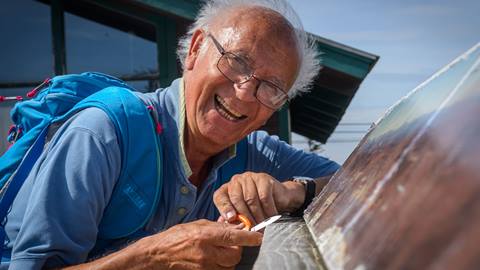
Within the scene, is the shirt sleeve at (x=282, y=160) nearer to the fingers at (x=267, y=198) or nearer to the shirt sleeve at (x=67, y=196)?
the fingers at (x=267, y=198)

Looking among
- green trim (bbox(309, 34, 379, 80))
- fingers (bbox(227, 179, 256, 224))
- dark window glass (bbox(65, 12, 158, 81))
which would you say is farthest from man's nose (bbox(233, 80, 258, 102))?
dark window glass (bbox(65, 12, 158, 81))

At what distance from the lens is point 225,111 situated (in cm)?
216

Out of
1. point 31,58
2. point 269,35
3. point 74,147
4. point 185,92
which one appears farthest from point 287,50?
point 31,58

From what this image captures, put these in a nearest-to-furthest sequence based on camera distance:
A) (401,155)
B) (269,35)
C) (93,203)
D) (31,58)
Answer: (401,155)
(93,203)
(269,35)
(31,58)

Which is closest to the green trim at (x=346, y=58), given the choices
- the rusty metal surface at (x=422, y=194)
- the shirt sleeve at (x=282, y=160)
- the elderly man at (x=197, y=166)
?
the elderly man at (x=197, y=166)

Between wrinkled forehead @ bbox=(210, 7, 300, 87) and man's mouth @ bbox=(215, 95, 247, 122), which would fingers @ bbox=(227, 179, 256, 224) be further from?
wrinkled forehead @ bbox=(210, 7, 300, 87)

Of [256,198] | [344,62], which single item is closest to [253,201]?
[256,198]

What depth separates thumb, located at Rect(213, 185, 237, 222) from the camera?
4.83 feet

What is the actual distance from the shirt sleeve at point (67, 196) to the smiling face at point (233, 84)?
0.49 metres

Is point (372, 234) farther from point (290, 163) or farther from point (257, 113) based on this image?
point (290, 163)

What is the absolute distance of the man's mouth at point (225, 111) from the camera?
2.15 meters

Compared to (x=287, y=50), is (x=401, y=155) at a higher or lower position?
higher

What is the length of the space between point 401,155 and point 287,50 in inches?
57.9

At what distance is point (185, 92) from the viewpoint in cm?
220
